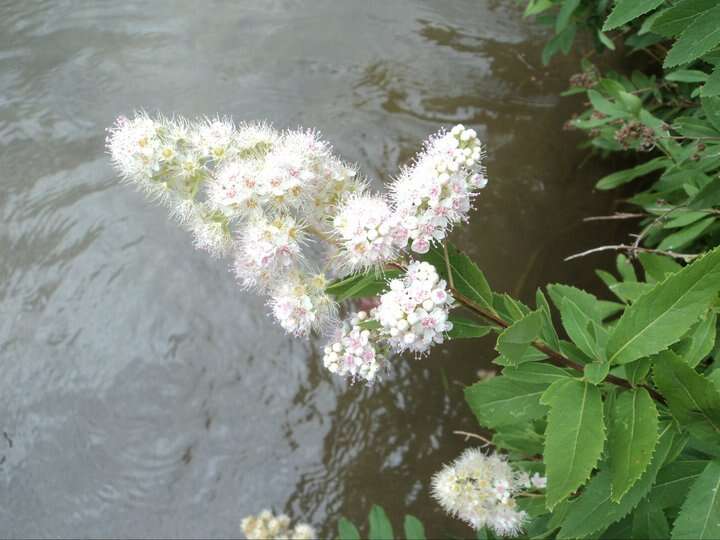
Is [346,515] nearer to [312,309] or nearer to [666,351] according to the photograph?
[312,309]

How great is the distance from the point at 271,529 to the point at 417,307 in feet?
5.32

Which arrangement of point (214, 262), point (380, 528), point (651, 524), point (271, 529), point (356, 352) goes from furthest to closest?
point (214, 262) → point (271, 529) → point (380, 528) → point (651, 524) → point (356, 352)

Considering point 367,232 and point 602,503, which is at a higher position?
point 367,232

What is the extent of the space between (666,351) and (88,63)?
9.36 feet

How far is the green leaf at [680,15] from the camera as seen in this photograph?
4.25ft

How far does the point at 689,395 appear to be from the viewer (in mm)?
1167

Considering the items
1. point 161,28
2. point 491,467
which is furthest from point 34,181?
point 491,467

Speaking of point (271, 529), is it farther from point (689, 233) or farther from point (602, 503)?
point (689, 233)

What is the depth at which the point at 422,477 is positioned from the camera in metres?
2.79

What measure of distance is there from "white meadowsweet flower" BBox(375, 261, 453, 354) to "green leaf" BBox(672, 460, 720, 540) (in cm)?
59

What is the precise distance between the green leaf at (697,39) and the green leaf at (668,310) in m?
0.45

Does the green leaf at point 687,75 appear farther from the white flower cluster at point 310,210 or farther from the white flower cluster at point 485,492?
the white flower cluster at point 485,492

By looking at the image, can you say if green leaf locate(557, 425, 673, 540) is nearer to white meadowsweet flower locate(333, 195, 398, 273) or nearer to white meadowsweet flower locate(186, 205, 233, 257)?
white meadowsweet flower locate(333, 195, 398, 273)

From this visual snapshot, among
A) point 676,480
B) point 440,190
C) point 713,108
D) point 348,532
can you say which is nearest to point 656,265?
point 713,108
